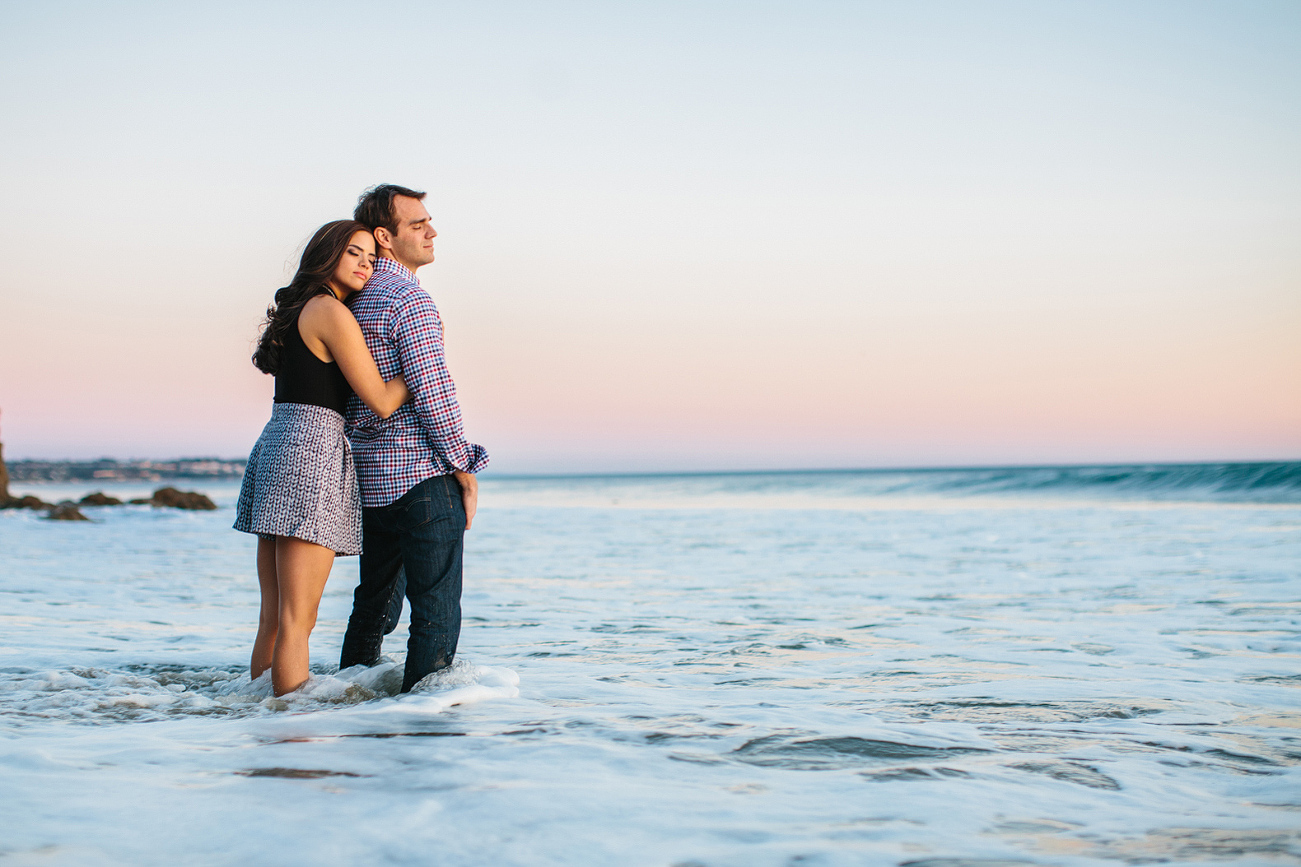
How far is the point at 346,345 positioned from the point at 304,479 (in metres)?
0.49

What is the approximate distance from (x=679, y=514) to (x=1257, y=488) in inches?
600

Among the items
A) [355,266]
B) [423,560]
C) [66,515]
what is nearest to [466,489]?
[423,560]

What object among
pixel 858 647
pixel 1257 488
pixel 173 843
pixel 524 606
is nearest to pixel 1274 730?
pixel 858 647

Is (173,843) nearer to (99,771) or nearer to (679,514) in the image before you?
(99,771)

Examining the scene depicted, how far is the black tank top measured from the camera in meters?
3.05

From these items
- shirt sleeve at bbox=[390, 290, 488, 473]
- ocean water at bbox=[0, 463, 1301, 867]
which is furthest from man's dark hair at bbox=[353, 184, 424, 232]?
ocean water at bbox=[0, 463, 1301, 867]

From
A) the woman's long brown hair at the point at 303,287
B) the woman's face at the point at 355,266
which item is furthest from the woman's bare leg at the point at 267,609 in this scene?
the woman's face at the point at 355,266

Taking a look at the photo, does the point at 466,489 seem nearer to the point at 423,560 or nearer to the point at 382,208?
the point at 423,560

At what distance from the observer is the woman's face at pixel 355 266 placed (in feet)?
10.2

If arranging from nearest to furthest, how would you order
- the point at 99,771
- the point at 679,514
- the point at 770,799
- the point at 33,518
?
the point at 770,799
the point at 99,771
the point at 33,518
the point at 679,514

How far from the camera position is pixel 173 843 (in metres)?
1.92

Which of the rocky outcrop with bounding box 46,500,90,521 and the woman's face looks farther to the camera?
the rocky outcrop with bounding box 46,500,90,521

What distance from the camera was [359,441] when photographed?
10.5 ft

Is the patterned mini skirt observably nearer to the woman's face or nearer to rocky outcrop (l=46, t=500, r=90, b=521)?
the woman's face
